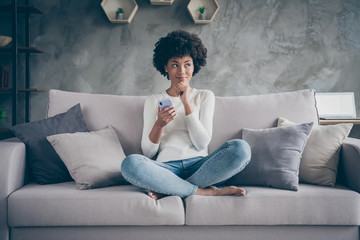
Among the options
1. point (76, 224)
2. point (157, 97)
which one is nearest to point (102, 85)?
point (157, 97)

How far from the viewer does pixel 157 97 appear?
185cm

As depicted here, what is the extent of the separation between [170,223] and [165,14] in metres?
2.31

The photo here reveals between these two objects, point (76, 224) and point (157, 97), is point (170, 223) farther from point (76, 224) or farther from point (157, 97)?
point (157, 97)

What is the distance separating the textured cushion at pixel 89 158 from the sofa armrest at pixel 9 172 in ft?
0.55

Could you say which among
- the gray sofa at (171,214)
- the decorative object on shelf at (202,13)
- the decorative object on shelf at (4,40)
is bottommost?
the gray sofa at (171,214)

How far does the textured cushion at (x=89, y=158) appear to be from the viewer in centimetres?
152

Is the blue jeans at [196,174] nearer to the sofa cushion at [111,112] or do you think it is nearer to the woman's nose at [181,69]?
the sofa cushion at [111,112]

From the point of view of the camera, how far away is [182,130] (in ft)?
5.73

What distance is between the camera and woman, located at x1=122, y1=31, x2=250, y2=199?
55.7 inches

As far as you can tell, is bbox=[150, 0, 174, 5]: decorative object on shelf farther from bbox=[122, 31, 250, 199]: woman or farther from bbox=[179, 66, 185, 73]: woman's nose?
bbox=[179, 66, 185, 73]: woman's nose

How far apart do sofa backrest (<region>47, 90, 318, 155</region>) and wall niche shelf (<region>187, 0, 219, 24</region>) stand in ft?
4.59

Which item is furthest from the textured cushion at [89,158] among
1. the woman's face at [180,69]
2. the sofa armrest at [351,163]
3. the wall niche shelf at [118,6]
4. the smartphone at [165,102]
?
the wall niche shelf at [118,6]

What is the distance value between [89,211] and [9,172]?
42 centimetres

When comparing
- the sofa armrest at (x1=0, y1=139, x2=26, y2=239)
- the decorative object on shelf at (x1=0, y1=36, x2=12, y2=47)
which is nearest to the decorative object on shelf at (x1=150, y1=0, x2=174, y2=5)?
the decorative object on shelf at (x1=0, y1=36, x2=12, y2=47)
